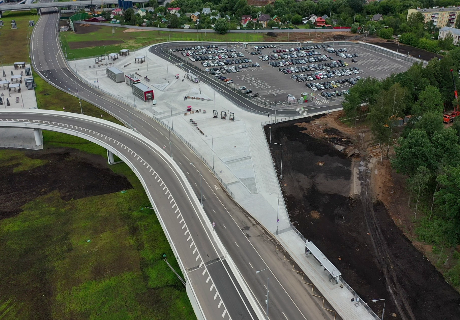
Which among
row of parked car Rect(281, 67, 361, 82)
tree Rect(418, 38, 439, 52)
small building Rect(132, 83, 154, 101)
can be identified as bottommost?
small building Rect(132, 83, 154, 101)

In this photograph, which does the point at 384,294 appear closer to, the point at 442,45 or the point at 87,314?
the point at 87,314

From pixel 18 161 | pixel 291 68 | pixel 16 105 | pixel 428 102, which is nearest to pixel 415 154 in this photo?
pixel 428 102

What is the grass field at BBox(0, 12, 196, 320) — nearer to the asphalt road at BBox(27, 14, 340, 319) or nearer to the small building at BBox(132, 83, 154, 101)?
the asphalt road at BBox(27, 14, 340, 319)

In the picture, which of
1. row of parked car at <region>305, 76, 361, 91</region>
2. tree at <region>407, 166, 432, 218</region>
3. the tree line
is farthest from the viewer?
row of parked car at <region>305, 76, 361, 91</region>

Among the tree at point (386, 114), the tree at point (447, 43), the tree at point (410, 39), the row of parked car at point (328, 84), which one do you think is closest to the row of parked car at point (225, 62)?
the row of parked car at point (328, 84)

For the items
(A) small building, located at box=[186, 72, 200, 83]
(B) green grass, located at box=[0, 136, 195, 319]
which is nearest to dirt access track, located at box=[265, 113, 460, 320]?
(B) green grass, located at box=[0, 136, 195, 319]

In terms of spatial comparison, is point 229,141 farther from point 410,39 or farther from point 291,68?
point 410,39

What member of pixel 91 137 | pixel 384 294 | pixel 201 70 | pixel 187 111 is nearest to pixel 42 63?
pixel 201 70

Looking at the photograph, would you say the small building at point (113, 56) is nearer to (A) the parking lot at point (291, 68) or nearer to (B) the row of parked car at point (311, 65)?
(A) the parking lot at point (291, 68)
